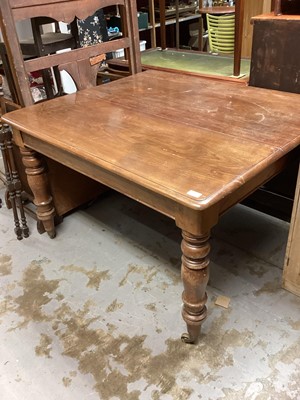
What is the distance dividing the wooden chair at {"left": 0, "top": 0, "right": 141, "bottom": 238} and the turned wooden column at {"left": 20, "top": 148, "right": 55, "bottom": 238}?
0.06 feet

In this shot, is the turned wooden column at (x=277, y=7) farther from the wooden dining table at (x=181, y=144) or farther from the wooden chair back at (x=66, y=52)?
the wooden chair back at (x=66, y=52)

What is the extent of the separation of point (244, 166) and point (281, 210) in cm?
102

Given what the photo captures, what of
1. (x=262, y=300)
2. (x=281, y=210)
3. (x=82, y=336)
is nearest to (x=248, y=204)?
(x=281, y=210)

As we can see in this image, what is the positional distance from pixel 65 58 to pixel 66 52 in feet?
0.09

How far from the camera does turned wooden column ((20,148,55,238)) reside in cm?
174

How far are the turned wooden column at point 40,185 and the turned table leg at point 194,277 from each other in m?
0.92

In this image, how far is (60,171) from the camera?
6.52ft

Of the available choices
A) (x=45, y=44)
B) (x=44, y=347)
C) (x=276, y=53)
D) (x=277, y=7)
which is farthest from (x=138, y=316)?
(x=45, y=44)

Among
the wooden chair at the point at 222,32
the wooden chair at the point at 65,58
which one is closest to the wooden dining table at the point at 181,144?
the wooden chair at the point at 65,58

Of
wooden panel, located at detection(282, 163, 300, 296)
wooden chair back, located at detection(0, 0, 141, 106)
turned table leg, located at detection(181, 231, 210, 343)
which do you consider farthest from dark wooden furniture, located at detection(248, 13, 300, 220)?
turned table leg, located at detection(181, 231, 210, 343)

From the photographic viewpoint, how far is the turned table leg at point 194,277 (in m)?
1.16

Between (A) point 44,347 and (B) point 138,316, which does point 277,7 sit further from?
(A) point 44,347

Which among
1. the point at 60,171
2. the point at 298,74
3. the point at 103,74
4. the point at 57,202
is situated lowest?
the point at 57,202

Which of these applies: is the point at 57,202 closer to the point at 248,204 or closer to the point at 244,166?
the point at 248,204
